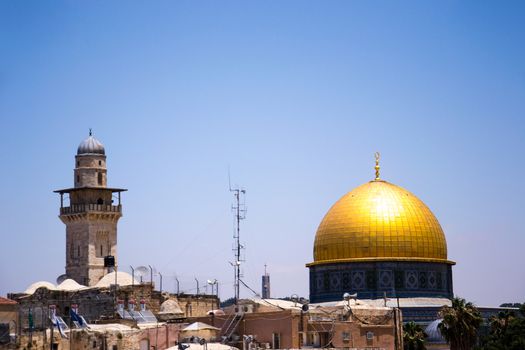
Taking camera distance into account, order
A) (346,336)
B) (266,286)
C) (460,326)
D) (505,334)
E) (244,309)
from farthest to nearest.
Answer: (266,286), (460,326), (505,334), (244,309), (346,336)

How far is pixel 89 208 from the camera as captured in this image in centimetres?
8769

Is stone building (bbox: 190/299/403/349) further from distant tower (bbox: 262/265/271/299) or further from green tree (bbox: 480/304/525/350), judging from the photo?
distant tower (bbox: 262/265/271/299)

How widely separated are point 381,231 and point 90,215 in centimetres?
1725

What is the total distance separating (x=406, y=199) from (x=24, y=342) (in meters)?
30.7

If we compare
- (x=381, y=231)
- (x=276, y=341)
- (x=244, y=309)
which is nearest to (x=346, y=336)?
(x=276, y=341)

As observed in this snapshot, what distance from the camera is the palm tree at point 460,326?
70188 millimetres

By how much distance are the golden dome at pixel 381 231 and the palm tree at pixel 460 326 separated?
13.9 meters

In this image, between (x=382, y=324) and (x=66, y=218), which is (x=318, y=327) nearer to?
(x=382, y=324)

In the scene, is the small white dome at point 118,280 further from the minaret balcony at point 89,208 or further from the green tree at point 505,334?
the green tree at point 505,334

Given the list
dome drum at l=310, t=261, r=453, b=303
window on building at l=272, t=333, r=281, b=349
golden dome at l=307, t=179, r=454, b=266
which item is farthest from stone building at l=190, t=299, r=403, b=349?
golden dome at l=307, t=179, r=454, b=266

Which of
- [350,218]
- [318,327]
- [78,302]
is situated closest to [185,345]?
[318,327]

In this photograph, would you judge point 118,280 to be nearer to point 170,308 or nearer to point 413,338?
point 170,308

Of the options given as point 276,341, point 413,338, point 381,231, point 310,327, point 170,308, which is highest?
point 381,231

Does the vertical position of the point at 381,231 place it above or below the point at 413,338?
above
